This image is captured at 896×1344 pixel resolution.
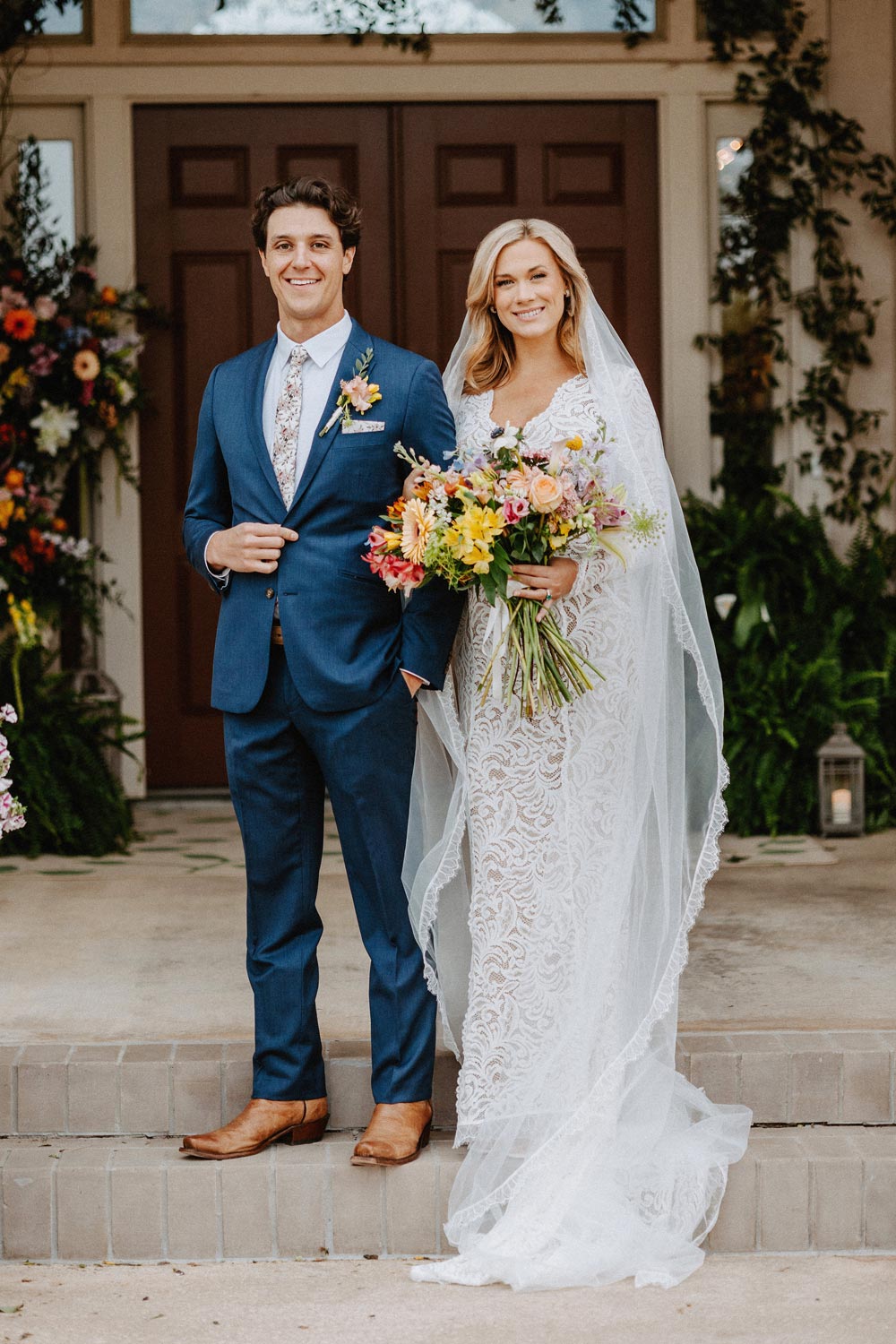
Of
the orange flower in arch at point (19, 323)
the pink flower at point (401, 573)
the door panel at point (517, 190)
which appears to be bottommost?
the pink flower at point (401, 573)

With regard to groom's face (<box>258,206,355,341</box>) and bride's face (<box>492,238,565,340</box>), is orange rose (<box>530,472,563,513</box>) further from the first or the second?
groom's face (<box>258,206,355,341</box>)

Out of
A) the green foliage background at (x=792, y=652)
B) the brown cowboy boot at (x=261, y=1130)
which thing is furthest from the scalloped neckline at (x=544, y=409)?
the green foliage background at (x=792, y=652)

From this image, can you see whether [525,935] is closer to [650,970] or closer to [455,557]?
[650,970]

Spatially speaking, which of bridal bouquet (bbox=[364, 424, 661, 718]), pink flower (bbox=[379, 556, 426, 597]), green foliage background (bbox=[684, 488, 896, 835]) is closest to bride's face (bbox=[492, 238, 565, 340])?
bridal bouquet (bbox=[364, 424, 661, 718])

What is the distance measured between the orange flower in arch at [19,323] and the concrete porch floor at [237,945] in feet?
6.09

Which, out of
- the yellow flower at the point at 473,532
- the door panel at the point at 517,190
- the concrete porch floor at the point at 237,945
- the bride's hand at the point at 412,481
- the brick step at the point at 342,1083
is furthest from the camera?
the door panel at the point at 517,190

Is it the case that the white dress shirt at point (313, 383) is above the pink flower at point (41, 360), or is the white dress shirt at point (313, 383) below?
below

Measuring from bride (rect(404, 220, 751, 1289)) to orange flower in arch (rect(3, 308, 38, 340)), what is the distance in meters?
2.92

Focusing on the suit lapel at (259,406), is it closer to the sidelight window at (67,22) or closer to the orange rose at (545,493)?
the orange rose at (545,493)

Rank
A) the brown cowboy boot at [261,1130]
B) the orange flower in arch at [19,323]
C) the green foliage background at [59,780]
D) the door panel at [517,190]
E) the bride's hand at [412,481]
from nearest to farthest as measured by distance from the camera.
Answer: the bride's hand at [412,481] → the brown cowboy boot at [261,1130] → the green foliage background at [59,780] → the orange flower in arch at [19,323] → the door panel at [517,190]

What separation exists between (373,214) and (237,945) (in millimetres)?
3130

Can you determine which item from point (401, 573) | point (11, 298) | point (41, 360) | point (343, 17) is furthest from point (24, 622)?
point (401, 573)

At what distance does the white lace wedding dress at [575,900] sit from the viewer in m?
3.07

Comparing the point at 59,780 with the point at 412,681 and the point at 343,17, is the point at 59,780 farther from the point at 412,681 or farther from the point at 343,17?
the point at 343,17
